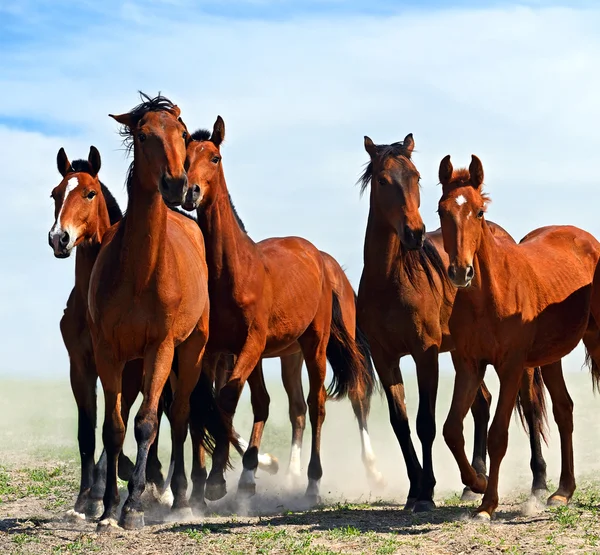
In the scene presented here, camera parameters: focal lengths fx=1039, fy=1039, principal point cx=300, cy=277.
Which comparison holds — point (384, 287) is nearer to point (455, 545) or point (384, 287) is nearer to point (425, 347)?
point (425, 347)

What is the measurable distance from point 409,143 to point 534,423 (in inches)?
114

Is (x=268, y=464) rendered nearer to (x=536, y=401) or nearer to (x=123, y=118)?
(x=536, y=401)

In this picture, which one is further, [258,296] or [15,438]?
[15,438]

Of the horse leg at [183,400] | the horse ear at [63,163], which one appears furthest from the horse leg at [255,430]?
the horse ear at [63,163]

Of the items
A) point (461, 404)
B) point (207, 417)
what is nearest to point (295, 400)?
point (207, 417)

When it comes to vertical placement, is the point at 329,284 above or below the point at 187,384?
above

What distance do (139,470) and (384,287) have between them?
8.94 ft

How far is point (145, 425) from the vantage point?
765cm

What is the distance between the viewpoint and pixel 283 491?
1059cm

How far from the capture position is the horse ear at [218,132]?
9266mm

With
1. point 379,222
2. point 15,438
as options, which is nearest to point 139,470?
point 379,222

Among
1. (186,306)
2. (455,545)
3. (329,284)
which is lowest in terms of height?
(455,545)

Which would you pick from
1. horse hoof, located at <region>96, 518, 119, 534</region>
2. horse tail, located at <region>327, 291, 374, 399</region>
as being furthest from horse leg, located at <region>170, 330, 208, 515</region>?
horse tail, located at <region>327, 291, 374, 399</region>

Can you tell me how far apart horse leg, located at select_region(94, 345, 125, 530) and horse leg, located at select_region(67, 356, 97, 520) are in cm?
72
